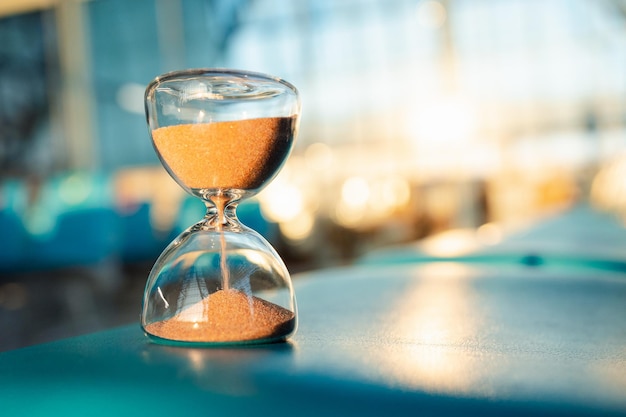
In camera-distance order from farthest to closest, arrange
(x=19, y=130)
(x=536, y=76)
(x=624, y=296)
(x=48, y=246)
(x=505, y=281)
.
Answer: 1. (x=536, y=76)
2. (x=19, y=130)
3. (x=48, y=246)
4. (x=505, y=281)
5. (x=624, y=296)

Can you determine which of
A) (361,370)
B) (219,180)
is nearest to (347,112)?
(219,180)

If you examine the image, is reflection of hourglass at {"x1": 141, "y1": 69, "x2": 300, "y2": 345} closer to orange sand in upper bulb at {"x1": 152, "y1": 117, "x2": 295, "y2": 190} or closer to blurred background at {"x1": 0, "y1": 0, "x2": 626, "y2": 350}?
orange sand in upper bulb at {"x1": 152, "y1": 117, "x2": 295, "y2": 190}

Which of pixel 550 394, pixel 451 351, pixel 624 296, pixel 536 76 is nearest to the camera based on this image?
pixel 550 394

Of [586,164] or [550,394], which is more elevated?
[550,394]

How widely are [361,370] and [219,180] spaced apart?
213 millimetres

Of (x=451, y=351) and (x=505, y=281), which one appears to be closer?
(x=451, y=351)

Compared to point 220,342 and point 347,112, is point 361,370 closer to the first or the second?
point 220,342

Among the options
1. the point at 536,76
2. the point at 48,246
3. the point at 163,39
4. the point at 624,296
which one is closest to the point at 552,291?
the point at 624,296

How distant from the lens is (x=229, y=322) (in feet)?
1.73

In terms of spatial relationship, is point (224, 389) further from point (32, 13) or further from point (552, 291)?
point (32, 13)

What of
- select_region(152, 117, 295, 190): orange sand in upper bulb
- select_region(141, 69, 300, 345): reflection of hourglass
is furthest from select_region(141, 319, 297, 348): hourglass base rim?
select_region(152, 117, 295, 190): orange sand in upper bulb

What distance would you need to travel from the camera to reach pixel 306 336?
537 millimetres

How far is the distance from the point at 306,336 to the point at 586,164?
12558mm

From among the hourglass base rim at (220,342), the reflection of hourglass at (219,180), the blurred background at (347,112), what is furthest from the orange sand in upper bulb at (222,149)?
the blurred background at (347,112)
